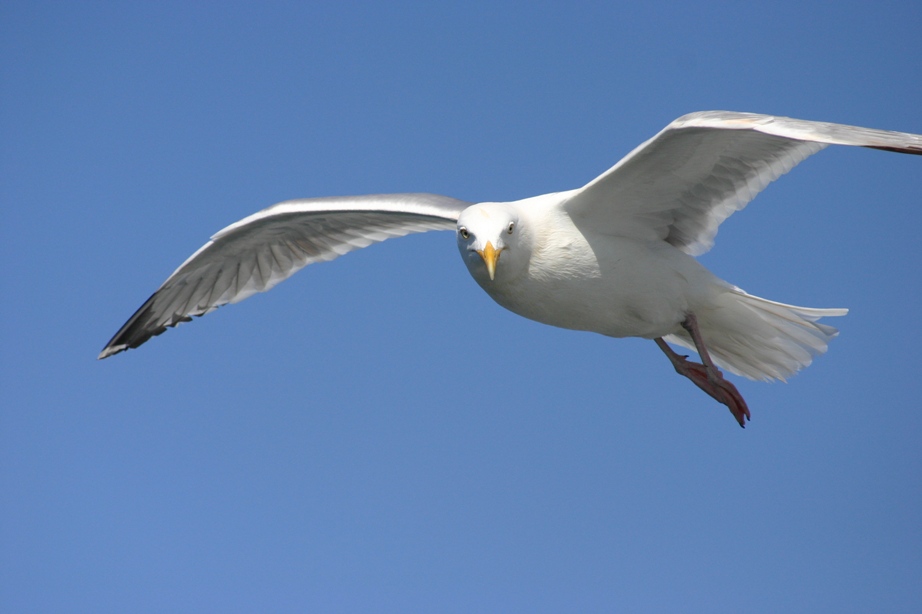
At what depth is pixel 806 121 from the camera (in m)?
6.60

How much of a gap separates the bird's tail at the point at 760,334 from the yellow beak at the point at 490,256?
210 cm

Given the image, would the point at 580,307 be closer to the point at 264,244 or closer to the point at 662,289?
the point at 662,289

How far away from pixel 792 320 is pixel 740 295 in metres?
0.49

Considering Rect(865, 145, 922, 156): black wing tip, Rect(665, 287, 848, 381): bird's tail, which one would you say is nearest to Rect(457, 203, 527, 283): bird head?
Rect(665, 287, 848, 381): bird's tail

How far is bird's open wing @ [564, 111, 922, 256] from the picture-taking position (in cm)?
667

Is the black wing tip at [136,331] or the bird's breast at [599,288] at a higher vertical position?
the black wing tip at [136,331]

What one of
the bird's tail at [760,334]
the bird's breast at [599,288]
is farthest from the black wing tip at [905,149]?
the bird's tail at [760,334]

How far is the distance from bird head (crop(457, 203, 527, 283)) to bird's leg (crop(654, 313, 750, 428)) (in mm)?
1658

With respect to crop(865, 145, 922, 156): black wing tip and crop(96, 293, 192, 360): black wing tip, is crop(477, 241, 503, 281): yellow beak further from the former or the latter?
crop(96, 293, 192, 360): black wing tip

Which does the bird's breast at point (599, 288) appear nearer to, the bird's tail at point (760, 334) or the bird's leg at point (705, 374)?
the bird's leg at point (705, 374)

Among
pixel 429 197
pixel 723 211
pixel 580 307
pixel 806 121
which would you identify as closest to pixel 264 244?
pixel 429 197

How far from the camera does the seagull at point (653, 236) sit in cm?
702

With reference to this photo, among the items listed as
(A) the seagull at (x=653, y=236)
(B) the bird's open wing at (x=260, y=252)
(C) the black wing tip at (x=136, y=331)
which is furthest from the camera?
(C) the black wing tip at (x=136, y=331)

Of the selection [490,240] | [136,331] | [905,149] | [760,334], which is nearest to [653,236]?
[760,334]
